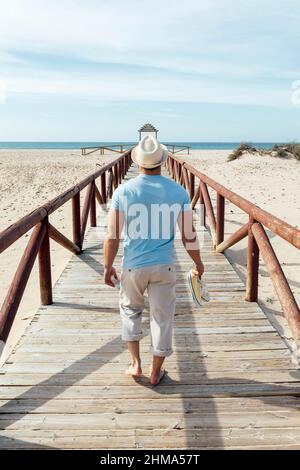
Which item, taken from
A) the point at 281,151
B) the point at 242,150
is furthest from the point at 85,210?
the point at 242,150

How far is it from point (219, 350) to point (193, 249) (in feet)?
3.29

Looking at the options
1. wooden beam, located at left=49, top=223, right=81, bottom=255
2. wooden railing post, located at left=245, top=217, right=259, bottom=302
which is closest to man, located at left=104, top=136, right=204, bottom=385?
wooden railing post, located at left=245, top=217, right=259, bottom=302

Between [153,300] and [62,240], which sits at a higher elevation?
[153,300]

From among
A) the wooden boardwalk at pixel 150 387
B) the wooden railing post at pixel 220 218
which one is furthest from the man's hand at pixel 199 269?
the wooden railing post at pixel 220 218

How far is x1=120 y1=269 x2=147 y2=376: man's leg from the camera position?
2.92 metres

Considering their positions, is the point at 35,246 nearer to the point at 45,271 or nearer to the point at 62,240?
the point at 45,271

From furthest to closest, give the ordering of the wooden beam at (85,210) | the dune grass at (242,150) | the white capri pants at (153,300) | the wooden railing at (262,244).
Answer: the dune grass at (242,150)
the wooden beam at (85,210)
the wooden railing at (262,244)
the white capri pants at (153,300)

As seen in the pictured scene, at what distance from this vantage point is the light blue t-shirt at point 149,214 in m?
2.75

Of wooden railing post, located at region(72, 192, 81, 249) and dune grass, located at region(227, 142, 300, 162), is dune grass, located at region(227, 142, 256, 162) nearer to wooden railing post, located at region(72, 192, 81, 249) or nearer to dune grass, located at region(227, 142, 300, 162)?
dune grass, located at region(227, 142, 300, 162)

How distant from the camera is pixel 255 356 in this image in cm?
352

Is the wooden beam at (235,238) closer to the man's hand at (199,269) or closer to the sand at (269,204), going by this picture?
the sand at (269,204)

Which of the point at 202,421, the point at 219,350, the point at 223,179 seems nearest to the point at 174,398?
the point at 202,421

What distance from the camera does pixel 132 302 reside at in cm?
300

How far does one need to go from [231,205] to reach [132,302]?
949cm
